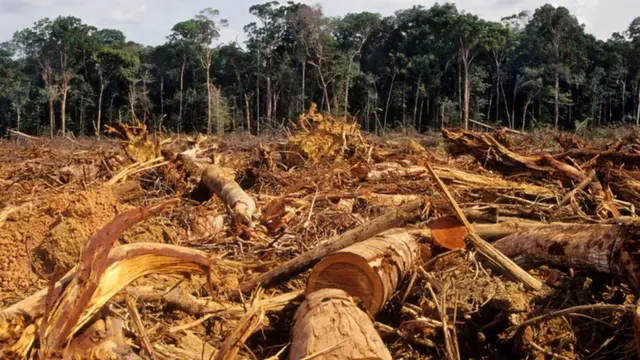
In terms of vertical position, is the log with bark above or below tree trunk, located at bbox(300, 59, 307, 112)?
below

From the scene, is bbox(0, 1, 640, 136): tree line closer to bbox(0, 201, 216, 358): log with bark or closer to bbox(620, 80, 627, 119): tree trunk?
bbox(620, 80, 627, 119): tree trunk

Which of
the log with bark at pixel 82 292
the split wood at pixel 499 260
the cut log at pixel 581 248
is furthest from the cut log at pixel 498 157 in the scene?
the log with bark at pixel 82 292

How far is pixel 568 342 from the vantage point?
2975mm

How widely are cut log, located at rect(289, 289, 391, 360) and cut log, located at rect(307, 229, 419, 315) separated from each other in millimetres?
149

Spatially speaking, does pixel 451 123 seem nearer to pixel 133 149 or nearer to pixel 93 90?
pixel 93 90

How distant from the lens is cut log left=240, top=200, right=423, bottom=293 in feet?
12.8

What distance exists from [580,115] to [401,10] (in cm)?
1816

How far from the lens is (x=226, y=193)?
254 inches

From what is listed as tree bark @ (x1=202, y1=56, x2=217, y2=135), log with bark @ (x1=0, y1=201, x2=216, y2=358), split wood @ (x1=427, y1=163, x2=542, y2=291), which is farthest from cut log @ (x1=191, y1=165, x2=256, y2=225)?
tree bark @ (x1=202, y1=56, x2=217, y2=135)

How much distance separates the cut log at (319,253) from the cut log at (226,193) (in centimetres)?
169

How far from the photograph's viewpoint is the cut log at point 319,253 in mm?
3902

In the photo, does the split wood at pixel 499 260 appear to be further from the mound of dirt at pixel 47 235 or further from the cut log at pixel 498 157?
the cut log at pixel 498 157

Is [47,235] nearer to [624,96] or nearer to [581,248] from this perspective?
[581,248]

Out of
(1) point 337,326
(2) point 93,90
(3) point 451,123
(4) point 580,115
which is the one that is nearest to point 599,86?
(4) point 580,115
